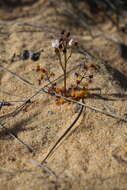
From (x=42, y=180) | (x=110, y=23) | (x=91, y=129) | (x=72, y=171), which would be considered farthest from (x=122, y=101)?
(x=110, y=23)

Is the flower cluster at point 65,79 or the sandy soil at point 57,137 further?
the flower cluster at point 65,79

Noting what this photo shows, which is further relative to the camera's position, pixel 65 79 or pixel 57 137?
pixel 65 79

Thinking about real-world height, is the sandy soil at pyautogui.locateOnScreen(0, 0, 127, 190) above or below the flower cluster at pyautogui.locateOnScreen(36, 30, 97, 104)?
below

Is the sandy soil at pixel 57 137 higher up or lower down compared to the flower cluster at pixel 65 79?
lower down

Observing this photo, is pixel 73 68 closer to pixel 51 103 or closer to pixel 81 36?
pixel 51 103

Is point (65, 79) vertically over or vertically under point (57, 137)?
over

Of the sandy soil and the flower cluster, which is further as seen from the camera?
the flower cluster

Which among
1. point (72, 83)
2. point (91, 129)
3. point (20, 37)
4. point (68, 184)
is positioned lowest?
point (68, 184)

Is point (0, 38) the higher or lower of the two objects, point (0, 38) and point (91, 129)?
the higher
